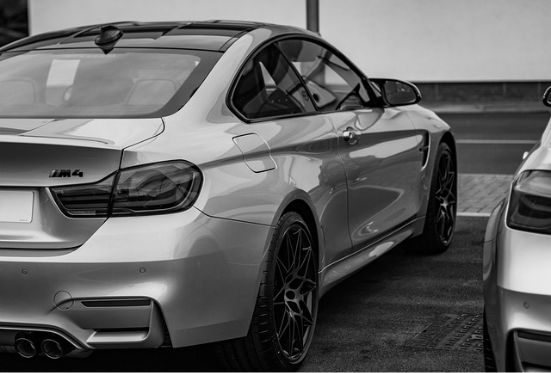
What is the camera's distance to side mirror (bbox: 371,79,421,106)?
6039 mm

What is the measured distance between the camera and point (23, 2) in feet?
75.2

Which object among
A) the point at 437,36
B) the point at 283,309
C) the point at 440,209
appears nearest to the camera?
the point at 283,309

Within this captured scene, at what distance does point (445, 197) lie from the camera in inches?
277

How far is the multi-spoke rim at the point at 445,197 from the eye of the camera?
6.89m

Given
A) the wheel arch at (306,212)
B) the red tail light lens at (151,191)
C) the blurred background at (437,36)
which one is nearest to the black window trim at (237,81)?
the wheel arch at (306,212)

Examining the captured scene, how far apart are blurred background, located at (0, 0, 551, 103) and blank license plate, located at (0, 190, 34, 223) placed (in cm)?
1672

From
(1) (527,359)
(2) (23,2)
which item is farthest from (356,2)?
(1) (527,359)

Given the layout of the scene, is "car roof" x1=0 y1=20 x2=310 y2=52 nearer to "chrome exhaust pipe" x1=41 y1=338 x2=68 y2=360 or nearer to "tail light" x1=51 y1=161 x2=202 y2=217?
"tail light" x1=51 y1=161 x2=202 y2=217

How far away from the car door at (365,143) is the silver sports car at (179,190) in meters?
0.02

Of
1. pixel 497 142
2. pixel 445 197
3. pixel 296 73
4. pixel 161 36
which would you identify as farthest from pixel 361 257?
pixel 497 142

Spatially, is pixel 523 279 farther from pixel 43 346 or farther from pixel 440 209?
pixel 440 209

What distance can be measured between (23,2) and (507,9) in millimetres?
10252

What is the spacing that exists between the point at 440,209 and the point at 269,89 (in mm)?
2398

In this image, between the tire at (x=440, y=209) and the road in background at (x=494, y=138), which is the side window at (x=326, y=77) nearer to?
the tire at (x=440, y=209)
